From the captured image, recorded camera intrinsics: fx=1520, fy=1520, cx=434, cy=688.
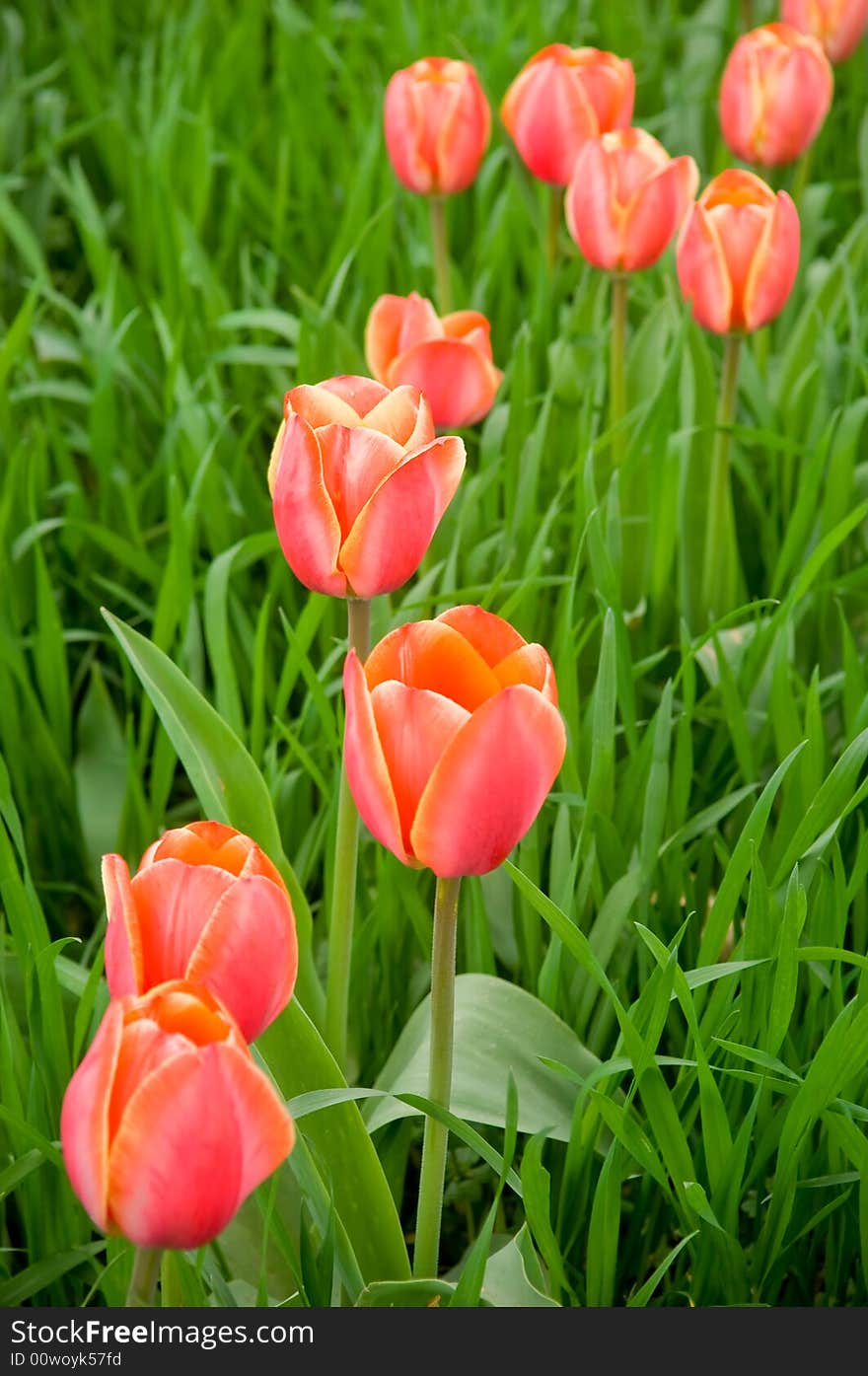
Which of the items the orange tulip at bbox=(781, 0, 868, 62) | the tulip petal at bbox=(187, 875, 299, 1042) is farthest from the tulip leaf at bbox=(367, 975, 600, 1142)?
the orange tulip at bbox=(781, 0, 868, 62)

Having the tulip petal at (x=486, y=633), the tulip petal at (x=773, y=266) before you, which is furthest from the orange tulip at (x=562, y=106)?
the tulip petal at (x=486, y=633)

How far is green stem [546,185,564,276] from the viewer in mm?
1226

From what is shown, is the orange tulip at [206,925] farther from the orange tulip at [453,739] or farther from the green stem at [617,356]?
the green stem at [617,356]

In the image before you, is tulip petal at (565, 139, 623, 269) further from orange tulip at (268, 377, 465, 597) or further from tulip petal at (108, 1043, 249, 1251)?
tulip petal at (108, 1043, 249, 1251)

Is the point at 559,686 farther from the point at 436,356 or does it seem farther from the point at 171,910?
the point at 171,910

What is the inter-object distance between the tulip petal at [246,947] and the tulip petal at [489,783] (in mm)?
55

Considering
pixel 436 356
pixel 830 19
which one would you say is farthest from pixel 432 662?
pixel 830 19

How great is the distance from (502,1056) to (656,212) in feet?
1.94

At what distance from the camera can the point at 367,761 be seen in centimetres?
47

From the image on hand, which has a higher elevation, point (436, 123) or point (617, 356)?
point (436, 123)

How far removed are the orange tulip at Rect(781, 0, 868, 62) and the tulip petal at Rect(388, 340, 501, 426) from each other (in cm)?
70

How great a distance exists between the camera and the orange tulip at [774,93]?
3.84 feet

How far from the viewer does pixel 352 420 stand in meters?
0.61

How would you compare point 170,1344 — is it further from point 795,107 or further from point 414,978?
point 795,107
